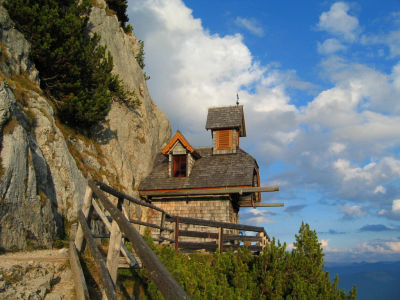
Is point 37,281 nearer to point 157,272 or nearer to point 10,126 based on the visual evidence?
point 157,272

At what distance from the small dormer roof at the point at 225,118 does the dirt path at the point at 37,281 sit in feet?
68.2

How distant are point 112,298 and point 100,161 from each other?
53.0 feet

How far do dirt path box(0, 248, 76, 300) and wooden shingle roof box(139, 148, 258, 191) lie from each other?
53.3ft

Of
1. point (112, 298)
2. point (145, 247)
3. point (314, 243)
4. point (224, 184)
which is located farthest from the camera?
point (224, 184)

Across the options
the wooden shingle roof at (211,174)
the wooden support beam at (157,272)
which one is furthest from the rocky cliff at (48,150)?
the wooden support beam at (157,272)

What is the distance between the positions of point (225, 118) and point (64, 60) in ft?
40.7

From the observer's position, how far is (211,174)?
74.8ft

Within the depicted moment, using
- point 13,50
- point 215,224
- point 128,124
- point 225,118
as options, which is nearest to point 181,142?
point 128,124

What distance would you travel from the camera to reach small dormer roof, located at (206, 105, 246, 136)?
85.3 ft

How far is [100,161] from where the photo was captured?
63.0ft

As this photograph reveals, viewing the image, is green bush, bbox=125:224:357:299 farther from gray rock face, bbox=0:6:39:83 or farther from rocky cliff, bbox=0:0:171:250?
gray rock face, bbox=0:6:39:83

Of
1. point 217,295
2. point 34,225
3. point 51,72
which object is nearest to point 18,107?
point 34,225

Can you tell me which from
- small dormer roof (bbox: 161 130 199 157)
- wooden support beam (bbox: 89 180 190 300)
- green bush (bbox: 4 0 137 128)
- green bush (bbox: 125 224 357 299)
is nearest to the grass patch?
green bush (bbox: 125 224 357 299)

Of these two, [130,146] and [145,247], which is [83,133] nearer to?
[130,146]
